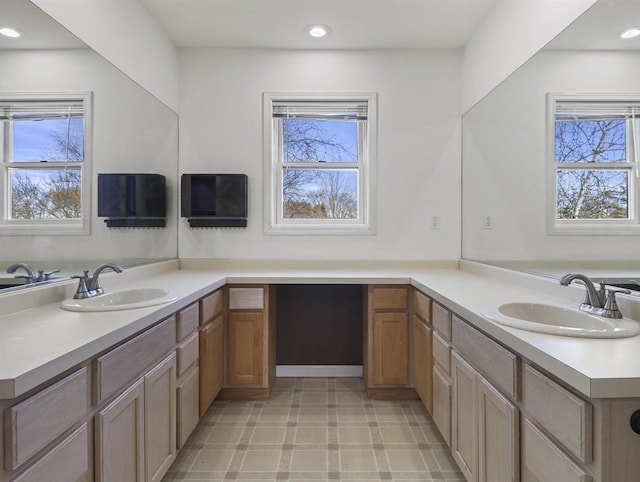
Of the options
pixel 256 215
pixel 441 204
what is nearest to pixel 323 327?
pixel 256 215

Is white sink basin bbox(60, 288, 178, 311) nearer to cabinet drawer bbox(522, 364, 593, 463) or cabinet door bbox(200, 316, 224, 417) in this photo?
Result: cabinet door bbox(200, 316, 224, 417)

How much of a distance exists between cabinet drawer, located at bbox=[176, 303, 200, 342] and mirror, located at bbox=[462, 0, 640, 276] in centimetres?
176

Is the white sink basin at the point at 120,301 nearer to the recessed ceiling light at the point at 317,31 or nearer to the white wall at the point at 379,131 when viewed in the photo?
the white wall at the point at 379,131

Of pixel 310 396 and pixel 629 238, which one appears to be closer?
pixel 629 238

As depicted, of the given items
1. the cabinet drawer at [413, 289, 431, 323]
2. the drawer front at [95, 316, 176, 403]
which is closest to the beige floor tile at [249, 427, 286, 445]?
the drawer front at [95, 316, 176, 403]

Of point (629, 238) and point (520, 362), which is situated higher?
point (629, 238)

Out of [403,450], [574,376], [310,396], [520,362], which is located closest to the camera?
[574,376]

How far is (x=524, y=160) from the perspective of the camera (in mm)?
1961

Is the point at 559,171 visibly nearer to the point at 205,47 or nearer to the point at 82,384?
the point at 82,384

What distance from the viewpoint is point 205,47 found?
9.28ft

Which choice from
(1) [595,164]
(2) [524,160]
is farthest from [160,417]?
(2) [524,160]

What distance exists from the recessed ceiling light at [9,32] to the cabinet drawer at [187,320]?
1230 mm

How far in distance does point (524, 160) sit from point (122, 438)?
219cm

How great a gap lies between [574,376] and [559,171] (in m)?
1.18
